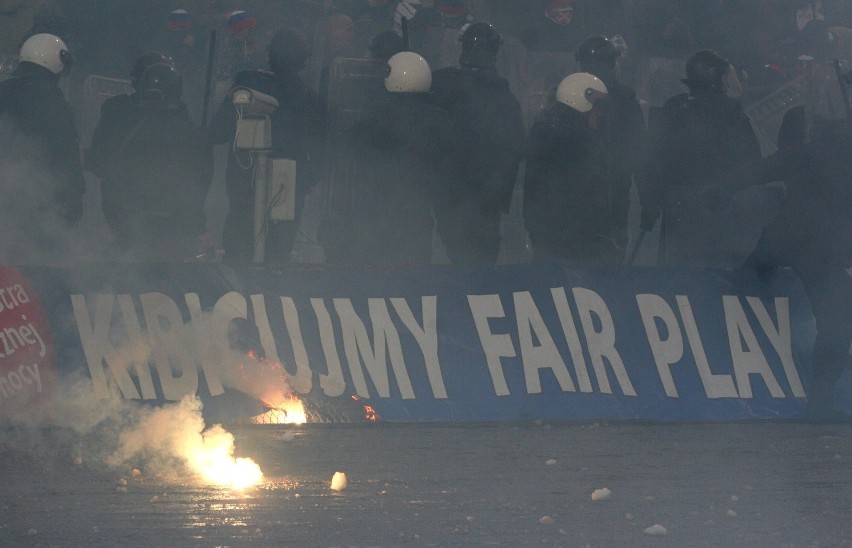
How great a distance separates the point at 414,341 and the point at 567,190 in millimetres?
1992

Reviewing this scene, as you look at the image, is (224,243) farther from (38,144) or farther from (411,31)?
(411,31)

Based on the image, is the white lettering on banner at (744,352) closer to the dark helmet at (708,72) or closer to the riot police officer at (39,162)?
the dark helmet at (708,72)

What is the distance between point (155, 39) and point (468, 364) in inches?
264

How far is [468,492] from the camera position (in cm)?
639

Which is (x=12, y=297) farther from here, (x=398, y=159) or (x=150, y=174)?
(x=398, y=159)

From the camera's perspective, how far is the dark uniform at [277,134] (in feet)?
34.1

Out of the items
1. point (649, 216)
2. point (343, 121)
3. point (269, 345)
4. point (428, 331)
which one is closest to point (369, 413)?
point (428, 331)

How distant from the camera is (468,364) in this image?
841 centimetres

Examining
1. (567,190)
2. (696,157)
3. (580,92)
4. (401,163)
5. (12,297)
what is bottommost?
(12,297)

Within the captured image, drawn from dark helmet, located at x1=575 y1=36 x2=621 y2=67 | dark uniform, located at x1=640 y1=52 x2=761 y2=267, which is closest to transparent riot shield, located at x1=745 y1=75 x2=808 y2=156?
dark uniform, located at x1=640 y1=52 x2=761 y2=267

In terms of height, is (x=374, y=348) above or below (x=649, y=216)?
below

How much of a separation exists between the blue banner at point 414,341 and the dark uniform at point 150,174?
5.48 feet

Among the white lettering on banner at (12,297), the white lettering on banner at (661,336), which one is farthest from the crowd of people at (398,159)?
the white lettering on banner at (12,297)

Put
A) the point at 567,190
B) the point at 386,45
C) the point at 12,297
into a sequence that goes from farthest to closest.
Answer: the point at 386,45
the point at 567,190
the point at 12,297
